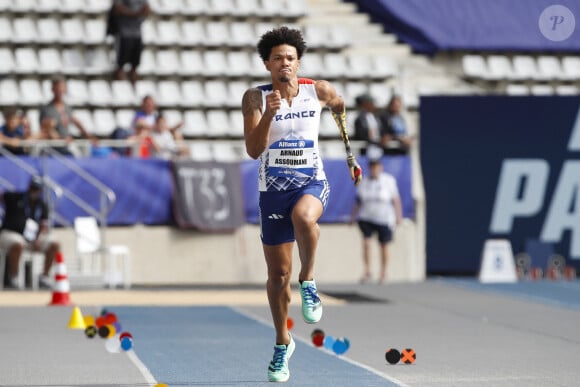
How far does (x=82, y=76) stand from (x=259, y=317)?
34.2ft

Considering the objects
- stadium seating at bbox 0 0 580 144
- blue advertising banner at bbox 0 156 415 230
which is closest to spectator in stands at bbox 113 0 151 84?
stadium seating at bbox 0 0 580 144

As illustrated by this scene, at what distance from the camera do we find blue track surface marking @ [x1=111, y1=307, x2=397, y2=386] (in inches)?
380

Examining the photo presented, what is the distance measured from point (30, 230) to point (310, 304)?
472 inches

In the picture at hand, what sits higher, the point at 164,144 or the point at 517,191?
the point at 164,144

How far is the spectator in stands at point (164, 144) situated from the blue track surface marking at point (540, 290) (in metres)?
4.84

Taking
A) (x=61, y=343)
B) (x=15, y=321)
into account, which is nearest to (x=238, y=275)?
(x=15, y=321)

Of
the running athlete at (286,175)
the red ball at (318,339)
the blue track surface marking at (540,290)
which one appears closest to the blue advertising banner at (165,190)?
the blue track surface marking at (540,290)

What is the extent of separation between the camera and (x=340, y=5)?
2833 cm

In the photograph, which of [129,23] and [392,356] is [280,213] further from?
[129,23]

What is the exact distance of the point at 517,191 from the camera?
23.8m

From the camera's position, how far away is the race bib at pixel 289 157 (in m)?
9.12

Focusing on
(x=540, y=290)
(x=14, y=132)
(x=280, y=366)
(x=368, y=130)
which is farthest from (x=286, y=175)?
(x=368, y=130)

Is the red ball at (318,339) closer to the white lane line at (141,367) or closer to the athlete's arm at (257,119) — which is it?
the white lane line at (141,367)

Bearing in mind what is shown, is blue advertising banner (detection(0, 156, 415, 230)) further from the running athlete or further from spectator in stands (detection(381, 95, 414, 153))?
the running athlete
